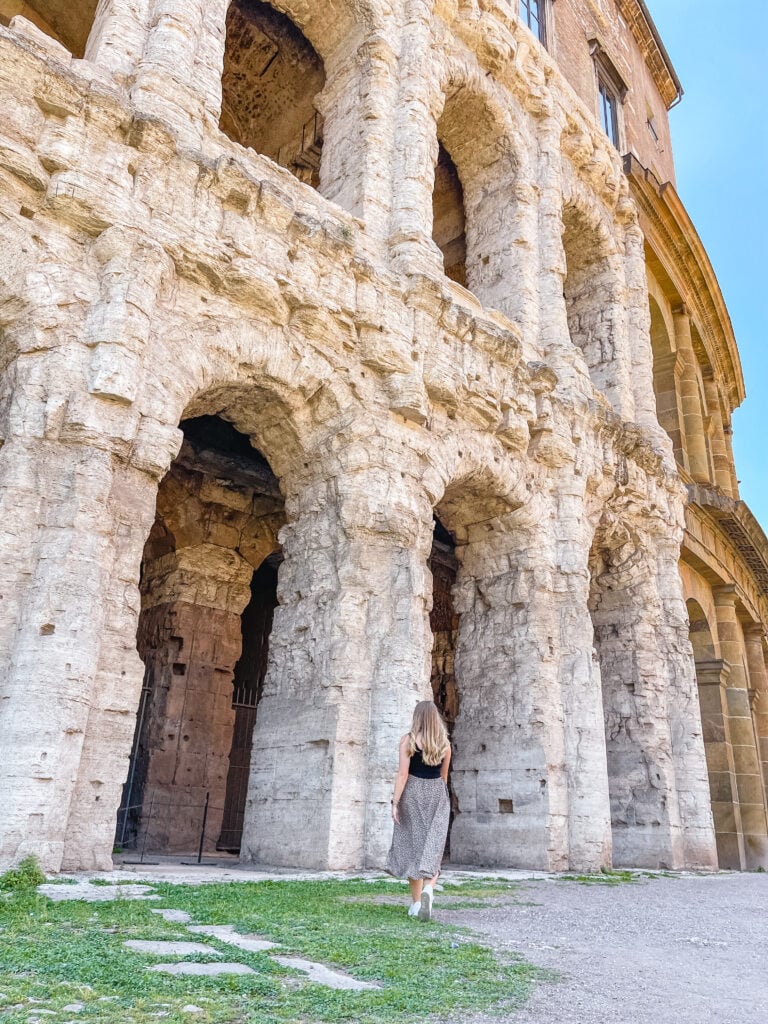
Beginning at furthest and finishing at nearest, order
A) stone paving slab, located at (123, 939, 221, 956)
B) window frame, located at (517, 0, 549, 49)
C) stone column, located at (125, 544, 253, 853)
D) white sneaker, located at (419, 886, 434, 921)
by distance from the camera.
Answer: window frame, located at (517, 0, 549, 49), stone column, located at (125, 544, 253, 853), white sneaker, located at (419, 886, 434, 921), stone paving slab, located at (123, 939, 221, 956)

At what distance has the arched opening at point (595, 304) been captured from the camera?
40.7 ft

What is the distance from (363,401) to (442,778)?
3.71 metres

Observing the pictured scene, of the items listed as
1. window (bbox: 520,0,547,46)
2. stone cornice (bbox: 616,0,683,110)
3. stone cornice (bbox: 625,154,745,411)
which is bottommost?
stone cornice (bbox: 625,154,745,411)

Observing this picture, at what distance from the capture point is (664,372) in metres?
17.5

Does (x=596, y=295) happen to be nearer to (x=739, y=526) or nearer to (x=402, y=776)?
(x=739, y=526)

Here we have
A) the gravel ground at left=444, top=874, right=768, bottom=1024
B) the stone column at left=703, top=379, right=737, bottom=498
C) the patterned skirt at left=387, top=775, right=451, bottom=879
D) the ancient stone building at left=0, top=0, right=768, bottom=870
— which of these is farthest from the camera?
the stone column at left=703, top=379, right=737, bottom=498

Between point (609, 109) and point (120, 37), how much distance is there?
480 inches

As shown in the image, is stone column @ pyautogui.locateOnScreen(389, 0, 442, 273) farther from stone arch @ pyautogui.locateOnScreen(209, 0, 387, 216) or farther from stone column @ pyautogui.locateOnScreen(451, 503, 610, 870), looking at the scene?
stone column @ pyautogui.locateOnScreen(451, 503, 610, 870)

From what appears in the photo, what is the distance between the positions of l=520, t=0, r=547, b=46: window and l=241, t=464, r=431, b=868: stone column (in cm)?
1029

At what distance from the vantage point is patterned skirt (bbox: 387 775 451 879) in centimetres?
418

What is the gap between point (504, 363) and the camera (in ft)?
28.8

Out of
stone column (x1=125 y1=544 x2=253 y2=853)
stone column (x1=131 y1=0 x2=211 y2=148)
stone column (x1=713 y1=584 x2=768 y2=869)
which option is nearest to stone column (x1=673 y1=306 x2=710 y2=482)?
stone column (x1=713 y1=584 x2=768 y2=869)

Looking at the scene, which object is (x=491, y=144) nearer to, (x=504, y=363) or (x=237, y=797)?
(x=504, y=363)

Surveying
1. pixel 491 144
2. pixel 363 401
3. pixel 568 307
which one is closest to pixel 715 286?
pixel 568 307
